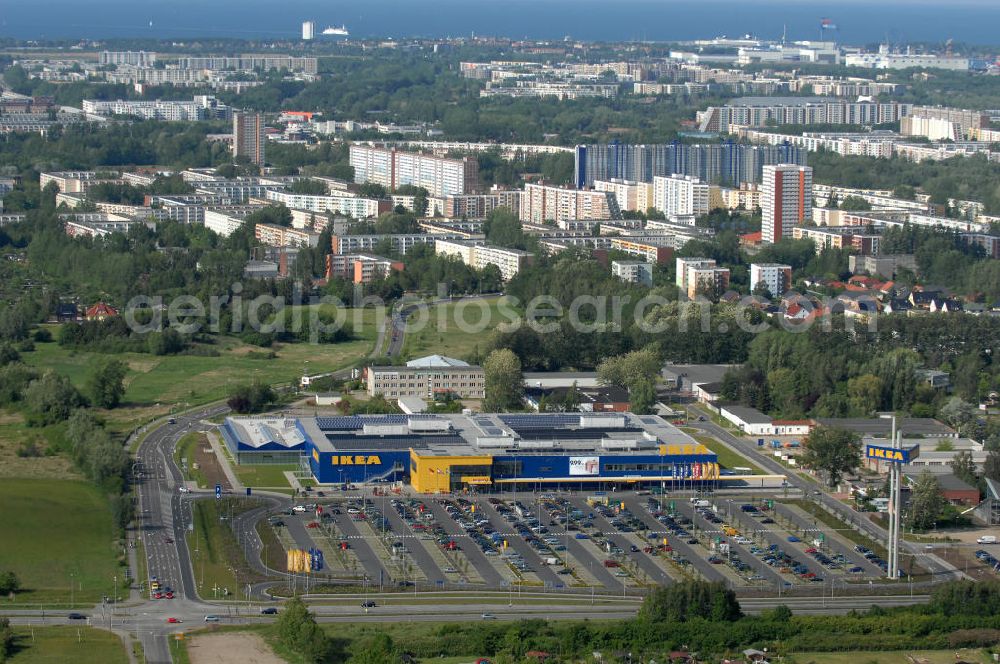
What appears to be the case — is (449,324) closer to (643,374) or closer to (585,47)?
(643,374)

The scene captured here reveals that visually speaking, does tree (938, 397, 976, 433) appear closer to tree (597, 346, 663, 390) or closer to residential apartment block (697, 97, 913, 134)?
tree (597, 346, 663, 390)

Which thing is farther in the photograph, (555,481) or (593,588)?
(555,481)

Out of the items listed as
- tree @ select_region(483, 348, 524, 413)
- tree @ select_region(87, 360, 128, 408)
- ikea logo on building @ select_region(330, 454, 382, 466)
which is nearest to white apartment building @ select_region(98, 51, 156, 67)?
tree @ select_region(87, 360, 128, 408)

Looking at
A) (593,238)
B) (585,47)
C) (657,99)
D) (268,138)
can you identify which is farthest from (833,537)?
(585,47)

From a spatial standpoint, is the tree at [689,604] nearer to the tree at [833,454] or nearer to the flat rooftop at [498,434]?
the flat rooftop at [498,434]

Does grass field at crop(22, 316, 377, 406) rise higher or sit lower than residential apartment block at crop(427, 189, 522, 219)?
lower

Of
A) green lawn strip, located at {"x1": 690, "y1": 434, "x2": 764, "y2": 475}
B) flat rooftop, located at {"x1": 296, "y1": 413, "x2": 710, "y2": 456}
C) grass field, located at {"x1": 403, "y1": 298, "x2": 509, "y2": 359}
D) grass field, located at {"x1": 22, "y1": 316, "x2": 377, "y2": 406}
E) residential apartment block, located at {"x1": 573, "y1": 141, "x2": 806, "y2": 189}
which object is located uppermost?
residential apartment block, located at {"x1": 573, "y1": 141, "x2": 806, "y2": 189}
